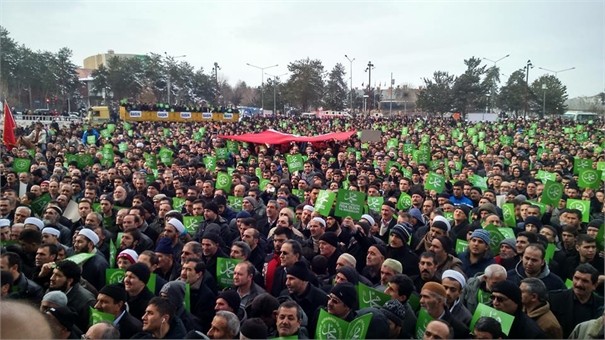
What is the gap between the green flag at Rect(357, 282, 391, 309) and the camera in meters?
4.59

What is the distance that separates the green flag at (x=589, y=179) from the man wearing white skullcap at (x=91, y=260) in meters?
8.56

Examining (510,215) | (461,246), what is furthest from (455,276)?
(510,215)

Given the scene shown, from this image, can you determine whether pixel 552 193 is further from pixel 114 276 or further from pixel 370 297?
pixel 114 276

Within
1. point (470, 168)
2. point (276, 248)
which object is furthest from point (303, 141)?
point (276, 248)

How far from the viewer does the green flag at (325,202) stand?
26.2ft

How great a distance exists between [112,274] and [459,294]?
3307mm

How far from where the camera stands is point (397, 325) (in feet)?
14.1

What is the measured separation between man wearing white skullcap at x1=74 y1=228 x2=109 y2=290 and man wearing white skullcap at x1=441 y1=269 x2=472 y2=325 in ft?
11.4

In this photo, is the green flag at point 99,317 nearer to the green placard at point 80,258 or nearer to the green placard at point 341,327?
the green placard at point 80,258

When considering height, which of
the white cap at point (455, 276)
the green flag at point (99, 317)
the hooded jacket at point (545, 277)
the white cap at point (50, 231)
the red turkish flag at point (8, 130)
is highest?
the red turkish flag at point (8, 130)

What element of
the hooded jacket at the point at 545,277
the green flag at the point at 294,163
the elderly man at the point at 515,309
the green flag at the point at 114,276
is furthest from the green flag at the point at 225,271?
the green flag at the point at 294,163

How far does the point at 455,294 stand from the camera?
15.9ft

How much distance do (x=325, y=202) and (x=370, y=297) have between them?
141 inches

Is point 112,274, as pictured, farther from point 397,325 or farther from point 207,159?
point 207,159
